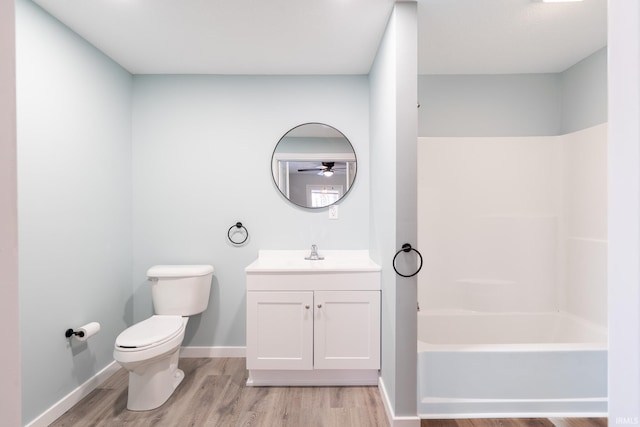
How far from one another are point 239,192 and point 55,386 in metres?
1.76

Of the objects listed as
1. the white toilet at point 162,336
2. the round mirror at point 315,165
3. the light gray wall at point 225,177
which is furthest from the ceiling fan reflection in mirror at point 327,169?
the white toilet at point 162,336

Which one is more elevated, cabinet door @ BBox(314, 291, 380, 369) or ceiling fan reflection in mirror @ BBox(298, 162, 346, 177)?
ceiling fan reflection in mirror @ BBox(298, 162, 346, 177)

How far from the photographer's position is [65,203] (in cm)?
215

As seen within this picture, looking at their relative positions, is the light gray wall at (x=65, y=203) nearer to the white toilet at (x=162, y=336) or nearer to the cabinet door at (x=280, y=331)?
the white toilet at (x=162, y=336)

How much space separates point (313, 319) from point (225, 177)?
1414mm

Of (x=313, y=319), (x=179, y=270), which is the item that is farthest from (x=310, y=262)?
(x=179, y=270)

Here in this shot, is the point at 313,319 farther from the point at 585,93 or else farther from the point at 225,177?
the point at 585,93

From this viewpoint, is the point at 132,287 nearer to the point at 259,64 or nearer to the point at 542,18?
the point at 259,64

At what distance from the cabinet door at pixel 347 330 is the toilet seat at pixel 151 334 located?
0.96 m

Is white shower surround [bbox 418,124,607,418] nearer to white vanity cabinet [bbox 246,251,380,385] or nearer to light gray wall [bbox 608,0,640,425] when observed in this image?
white vanity cabinet [bbox 246,251,380,385]

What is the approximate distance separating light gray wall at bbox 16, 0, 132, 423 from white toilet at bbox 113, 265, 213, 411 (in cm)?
36

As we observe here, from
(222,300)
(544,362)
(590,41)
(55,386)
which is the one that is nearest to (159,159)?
(222,300)

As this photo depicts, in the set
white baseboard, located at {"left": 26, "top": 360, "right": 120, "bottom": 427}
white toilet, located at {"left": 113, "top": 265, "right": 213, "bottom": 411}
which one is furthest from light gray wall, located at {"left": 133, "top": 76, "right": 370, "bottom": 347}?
white baseboard, located at {"left": 26, "top": 360, "right": 120, "bottom": 427}

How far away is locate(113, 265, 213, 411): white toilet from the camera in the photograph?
2.07m
